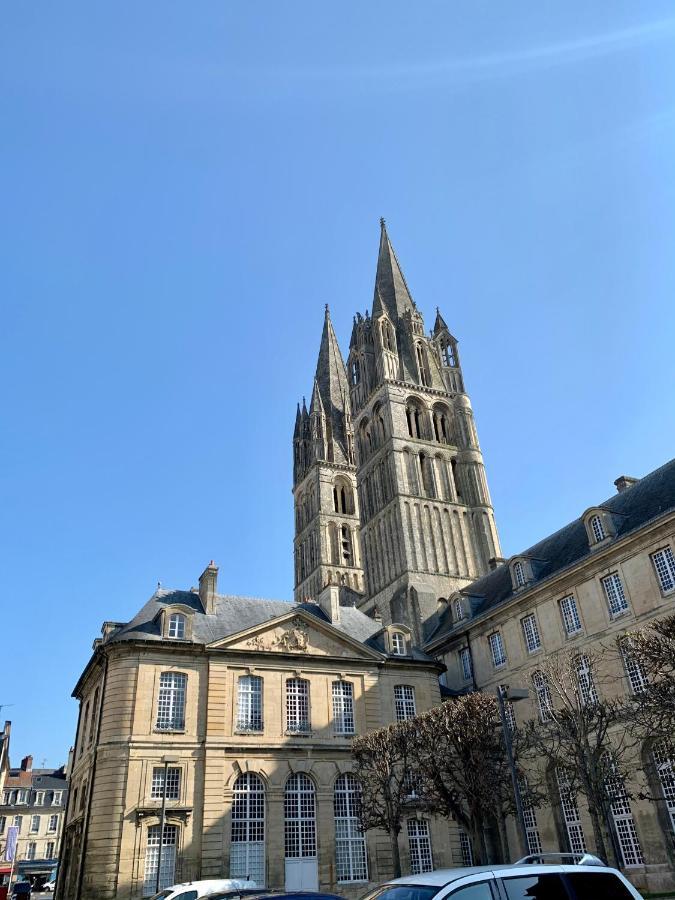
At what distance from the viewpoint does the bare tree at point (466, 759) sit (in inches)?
853

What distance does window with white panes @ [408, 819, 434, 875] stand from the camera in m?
26.5

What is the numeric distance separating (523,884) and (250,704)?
22161 millimetres

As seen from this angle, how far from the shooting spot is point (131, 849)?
2280 centimetres

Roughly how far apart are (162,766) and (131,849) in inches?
106

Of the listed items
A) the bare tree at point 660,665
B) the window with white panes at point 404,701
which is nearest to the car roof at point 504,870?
the bare tree at point 660,665

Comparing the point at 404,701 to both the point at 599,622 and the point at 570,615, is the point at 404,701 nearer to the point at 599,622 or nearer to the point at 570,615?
the point at 570,615

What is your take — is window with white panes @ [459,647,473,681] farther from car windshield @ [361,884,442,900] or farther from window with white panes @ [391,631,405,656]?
car windshield @ [361,884,442,900]

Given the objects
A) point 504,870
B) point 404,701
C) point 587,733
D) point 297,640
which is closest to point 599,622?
point 587,733

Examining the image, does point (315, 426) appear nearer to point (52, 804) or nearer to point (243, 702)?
point (52, 804)

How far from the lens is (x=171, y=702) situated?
84.8ft

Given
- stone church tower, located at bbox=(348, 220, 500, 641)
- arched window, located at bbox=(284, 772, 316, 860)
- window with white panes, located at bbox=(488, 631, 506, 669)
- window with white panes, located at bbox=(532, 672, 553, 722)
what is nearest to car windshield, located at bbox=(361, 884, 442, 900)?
arched window, located at bbox=(284, 772, 316, 860)

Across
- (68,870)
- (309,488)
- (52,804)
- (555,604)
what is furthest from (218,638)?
(309,488)

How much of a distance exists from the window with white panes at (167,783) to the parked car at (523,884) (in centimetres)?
1998

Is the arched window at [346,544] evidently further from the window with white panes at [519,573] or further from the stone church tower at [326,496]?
the window with white panes at [519,573]
